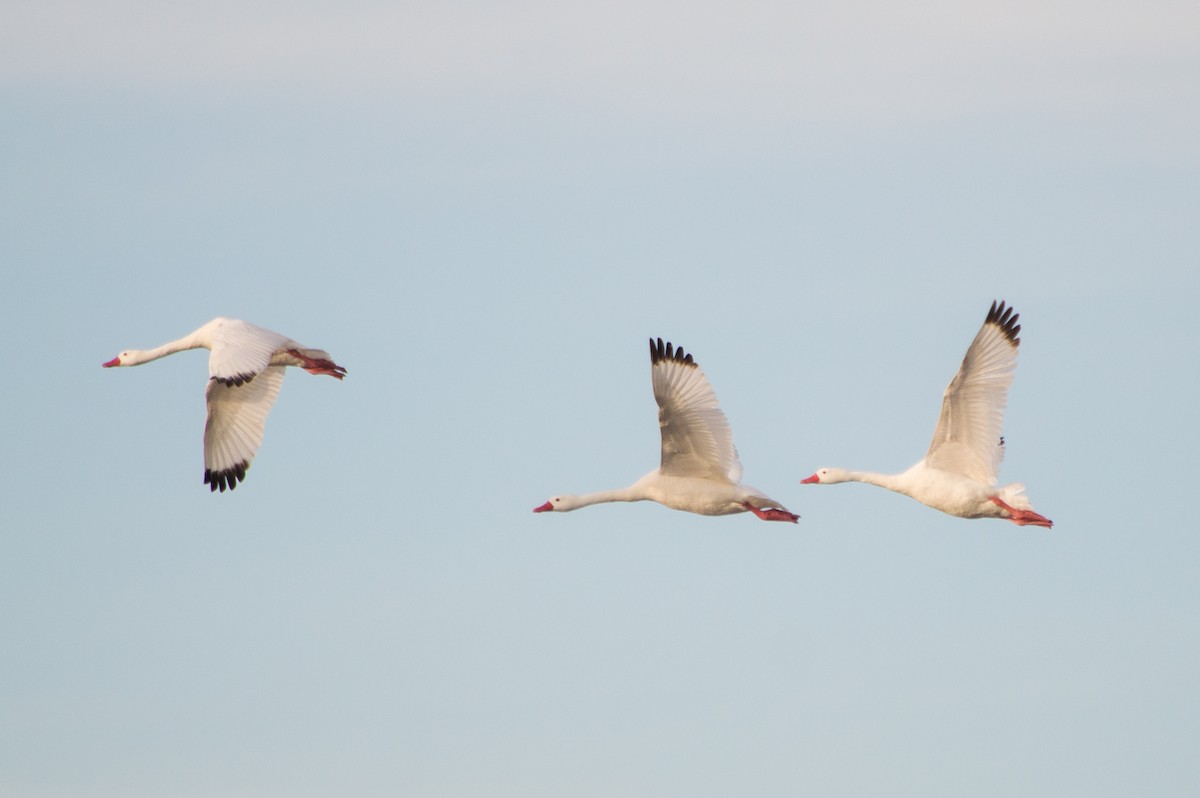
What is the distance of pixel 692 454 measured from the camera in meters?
21.4

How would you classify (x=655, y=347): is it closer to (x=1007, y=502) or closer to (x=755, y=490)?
(x=755, y=490)

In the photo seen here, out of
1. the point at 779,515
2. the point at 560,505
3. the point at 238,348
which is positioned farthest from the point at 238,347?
the point at 779,515

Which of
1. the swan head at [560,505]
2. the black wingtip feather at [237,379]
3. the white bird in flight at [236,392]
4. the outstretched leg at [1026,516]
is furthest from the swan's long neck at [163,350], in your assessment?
the outstretched leg at [1026,516]

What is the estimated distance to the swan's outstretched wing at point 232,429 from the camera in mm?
24391

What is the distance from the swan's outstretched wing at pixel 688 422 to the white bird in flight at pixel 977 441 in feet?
8.49

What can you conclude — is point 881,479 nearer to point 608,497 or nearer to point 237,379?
point 608,497

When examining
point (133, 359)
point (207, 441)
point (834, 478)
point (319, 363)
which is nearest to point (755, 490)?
point (834, 478)

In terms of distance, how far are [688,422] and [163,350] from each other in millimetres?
8195

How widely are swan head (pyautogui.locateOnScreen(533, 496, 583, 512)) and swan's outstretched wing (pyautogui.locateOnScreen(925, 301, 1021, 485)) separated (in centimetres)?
454

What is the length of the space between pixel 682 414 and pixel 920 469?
3.48 metres

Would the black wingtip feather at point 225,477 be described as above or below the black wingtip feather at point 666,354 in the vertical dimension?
below

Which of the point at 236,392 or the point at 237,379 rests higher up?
the point at 237,379

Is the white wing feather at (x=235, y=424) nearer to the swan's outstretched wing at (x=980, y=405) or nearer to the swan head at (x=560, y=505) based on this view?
the swan head at (x=560, y=505)

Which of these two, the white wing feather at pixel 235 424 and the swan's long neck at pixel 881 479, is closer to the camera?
the swan's long neck at pixel 881 479
